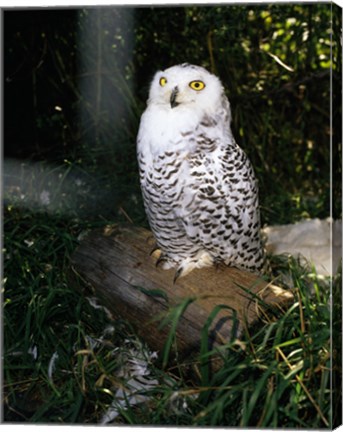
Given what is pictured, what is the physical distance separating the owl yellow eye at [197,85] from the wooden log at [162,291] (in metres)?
0.42

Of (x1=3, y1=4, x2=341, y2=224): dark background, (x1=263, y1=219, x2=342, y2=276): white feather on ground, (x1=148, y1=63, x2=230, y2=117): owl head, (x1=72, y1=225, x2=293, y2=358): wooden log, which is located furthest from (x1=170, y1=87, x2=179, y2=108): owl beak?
(x1=263, y1=219, x2=342, y2=276): white feather on ground

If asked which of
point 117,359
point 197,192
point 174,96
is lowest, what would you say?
point 117,359

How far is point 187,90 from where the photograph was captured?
2.12 metres

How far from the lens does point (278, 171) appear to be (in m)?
2.44

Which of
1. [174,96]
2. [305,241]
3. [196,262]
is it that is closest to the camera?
[174,96]

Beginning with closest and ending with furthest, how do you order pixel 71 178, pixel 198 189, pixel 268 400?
pixel 268 400 < pixel 198 189 < pixel 71 178

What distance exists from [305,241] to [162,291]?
58cm

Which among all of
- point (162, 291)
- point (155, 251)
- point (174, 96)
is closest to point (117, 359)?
point (162, 291)

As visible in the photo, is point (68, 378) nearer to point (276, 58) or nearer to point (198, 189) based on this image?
point (198, 189)

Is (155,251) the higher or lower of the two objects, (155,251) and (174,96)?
the lower

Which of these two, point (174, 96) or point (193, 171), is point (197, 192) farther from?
point (174, 96)

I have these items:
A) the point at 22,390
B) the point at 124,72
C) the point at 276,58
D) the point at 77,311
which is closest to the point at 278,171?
the point at 276,58

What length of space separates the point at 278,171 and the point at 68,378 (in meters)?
0.84

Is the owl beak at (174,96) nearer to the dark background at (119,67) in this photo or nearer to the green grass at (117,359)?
the dark background at (119,67)
